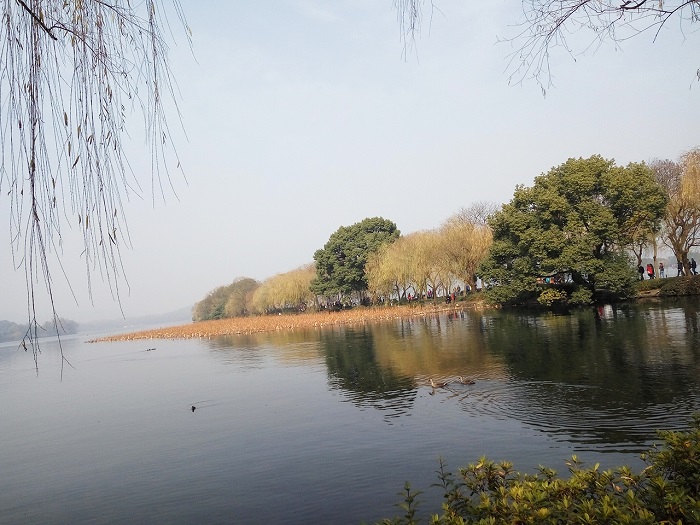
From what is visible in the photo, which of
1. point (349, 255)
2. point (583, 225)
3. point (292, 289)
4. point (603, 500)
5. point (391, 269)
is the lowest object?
point (603, 500)

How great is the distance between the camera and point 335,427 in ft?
32.9

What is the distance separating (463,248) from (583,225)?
48.6 ft

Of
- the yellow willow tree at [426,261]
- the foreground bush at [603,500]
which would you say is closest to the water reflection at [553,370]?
the foreground bush at [603,500]

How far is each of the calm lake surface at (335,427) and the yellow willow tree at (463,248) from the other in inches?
1028

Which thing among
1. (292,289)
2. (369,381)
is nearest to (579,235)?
(369,381)

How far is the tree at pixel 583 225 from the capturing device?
2991 cm

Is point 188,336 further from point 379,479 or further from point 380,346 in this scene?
point 379,479

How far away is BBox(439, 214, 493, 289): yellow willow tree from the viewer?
45.3 m

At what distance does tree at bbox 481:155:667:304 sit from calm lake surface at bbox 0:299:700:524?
36.7 feet

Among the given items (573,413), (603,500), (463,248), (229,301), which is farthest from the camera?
(229,301)

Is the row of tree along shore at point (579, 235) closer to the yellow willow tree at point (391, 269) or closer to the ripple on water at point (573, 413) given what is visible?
the yellow willow tree at point (391, 269)

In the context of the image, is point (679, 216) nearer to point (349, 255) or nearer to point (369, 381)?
point (369, 381)

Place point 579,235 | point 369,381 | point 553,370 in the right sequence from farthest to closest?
1. point 579,235
2. point 369,381
3. point 553,370

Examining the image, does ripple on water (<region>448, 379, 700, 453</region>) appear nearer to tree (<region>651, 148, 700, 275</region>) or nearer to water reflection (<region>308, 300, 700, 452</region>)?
water reflection (<region>308, 300, 700, 452</region>)
